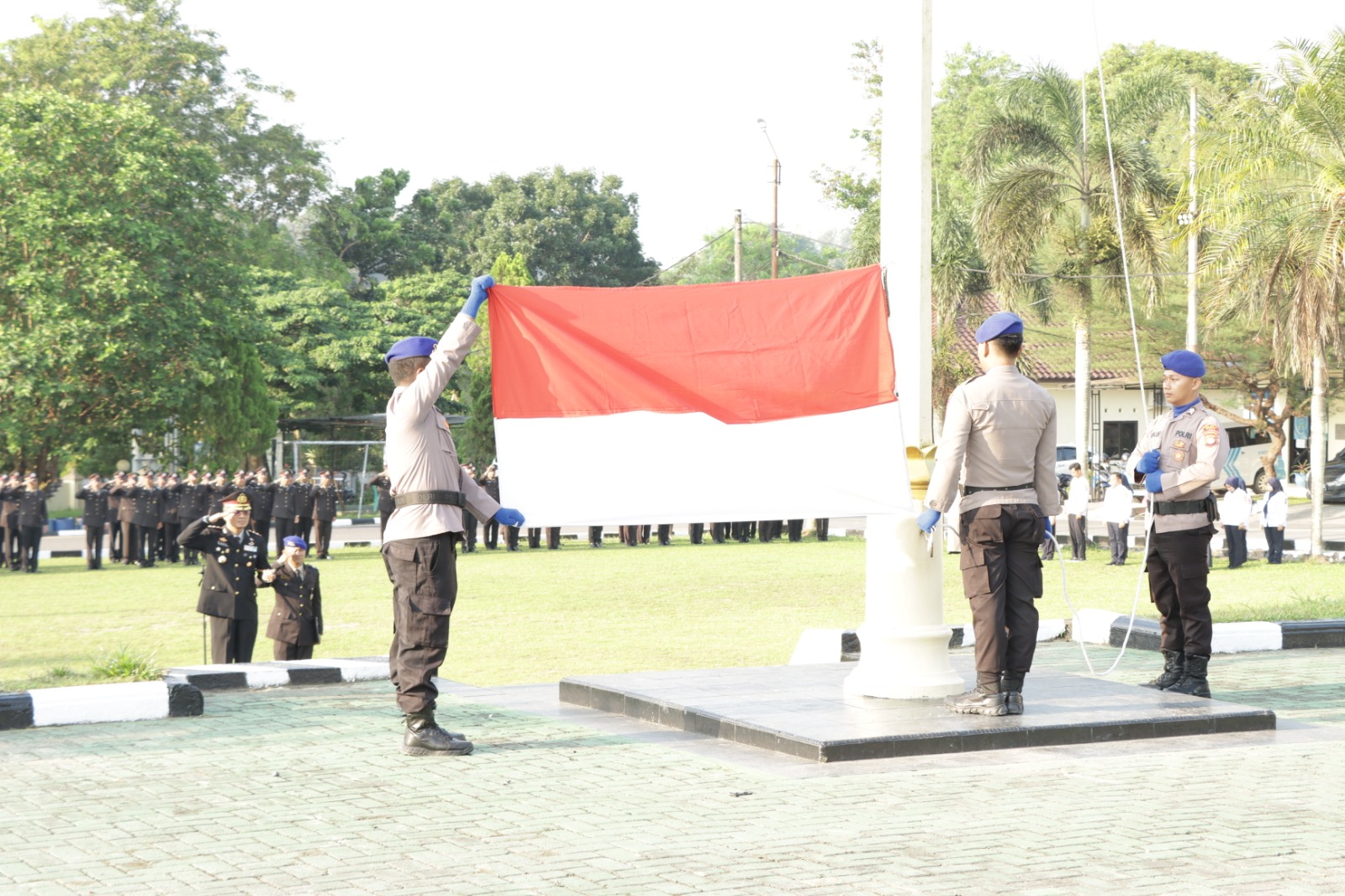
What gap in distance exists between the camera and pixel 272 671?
980 cm

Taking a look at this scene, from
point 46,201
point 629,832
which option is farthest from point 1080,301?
point 629,832

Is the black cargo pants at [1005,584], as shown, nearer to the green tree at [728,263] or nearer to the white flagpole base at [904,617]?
the white flagpole base at [904,617]

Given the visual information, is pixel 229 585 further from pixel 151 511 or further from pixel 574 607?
pixel 151 511

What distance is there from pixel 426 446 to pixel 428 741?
56.5 inches

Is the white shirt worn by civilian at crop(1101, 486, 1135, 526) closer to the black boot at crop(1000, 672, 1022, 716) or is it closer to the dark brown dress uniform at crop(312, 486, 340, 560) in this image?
the dark brown dress uniform at crop(312, 486, 340, 560)

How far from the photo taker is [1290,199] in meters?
23.4

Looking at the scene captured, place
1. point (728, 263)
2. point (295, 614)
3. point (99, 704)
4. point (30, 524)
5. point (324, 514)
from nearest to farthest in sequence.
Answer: point (99, 704) < point (295, 614) < point (30, 524) < point (324, 514) < point (728, 263)

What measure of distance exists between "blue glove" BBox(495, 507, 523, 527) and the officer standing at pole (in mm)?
2067

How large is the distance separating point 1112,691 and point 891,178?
3.19m

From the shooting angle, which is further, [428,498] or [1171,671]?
[1171,671]

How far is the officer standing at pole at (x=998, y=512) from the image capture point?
25.2 ft

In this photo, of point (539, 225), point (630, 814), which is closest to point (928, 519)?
point (630, 814)

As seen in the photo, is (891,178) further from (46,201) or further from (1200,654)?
(46,201)

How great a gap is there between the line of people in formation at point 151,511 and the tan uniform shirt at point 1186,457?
60.9 ft
